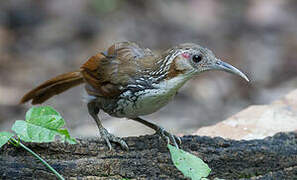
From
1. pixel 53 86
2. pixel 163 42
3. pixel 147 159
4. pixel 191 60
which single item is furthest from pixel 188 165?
pixel 163 42

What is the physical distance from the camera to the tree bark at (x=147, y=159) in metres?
3.35

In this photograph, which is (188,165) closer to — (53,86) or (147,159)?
(147,159)

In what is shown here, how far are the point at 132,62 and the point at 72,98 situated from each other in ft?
13.3

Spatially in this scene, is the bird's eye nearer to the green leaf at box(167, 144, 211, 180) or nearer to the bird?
the bird

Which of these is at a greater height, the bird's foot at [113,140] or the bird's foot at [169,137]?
the bird's foot at [169,137]

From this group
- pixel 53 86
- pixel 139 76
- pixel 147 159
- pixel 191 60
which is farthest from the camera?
pixel 53 86

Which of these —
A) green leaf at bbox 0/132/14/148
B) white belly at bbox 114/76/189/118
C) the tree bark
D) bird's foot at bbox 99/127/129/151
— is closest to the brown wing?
white belly at bbox 114/76/189/118

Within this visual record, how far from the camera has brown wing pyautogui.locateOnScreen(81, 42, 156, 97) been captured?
4.15 m

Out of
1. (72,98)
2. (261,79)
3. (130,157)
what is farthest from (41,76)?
(130,157)

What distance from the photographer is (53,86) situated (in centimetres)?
486

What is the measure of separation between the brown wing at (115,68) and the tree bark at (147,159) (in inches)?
19.1

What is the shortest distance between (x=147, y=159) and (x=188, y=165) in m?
0.54

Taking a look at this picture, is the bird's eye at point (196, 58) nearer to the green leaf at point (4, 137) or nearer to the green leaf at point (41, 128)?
the green leaf at point (41, 128)

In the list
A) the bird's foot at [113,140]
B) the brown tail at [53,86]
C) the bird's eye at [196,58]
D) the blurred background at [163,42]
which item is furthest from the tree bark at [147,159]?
the blurred background at [163,42]
